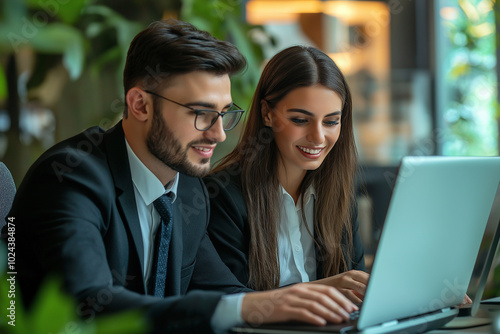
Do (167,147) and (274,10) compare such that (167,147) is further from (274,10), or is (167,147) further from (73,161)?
(274,10)

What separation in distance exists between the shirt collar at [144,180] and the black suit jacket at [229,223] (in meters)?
0.33

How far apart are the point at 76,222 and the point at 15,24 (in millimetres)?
1729

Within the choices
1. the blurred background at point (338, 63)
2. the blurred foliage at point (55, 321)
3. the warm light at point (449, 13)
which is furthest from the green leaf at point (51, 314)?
the warm light at point (449, 13)

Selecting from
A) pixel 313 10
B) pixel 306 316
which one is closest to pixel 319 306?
pixel 306 316

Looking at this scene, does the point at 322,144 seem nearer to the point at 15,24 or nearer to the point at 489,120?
the point at 15,24

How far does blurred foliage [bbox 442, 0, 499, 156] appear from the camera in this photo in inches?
161

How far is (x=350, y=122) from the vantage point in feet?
6.22

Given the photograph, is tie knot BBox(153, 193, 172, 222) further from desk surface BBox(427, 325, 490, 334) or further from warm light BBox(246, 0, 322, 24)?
warm light BBox(246, 0, 322, 24)

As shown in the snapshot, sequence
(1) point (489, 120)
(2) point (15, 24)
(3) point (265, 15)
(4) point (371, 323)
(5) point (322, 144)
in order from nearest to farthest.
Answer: (4) point (371, 323) → (5) point (322, 144) → (2) point (15, 24) → (1) point (489, 120) → (3) point (265, 15)

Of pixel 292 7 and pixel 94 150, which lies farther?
pixel 292 7

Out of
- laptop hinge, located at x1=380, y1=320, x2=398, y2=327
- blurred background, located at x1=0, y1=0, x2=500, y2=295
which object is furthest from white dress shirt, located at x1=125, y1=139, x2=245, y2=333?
blurred background, located at x1=0, y1=0, x2=500, y2=295

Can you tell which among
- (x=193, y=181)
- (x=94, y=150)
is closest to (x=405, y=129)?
(x=193, y=181)

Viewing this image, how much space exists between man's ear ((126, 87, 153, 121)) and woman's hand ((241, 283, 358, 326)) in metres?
0.52

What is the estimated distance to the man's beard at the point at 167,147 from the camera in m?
1.38
